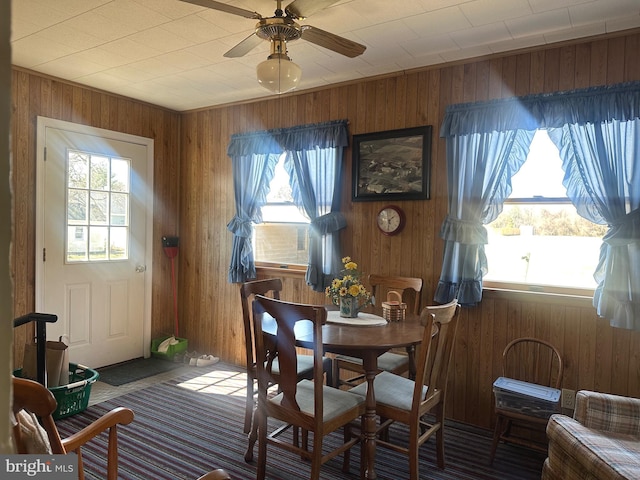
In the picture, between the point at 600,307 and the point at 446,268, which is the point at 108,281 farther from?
the point at 600,307

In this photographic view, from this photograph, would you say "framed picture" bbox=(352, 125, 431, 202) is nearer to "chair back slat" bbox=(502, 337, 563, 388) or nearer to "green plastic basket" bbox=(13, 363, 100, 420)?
"chair back slat" bbox=(502, 337, 563, 388)

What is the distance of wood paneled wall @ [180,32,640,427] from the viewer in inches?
114

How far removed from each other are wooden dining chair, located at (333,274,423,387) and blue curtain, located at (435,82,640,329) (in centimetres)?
20

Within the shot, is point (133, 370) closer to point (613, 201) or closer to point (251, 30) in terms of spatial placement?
point (251, 30)

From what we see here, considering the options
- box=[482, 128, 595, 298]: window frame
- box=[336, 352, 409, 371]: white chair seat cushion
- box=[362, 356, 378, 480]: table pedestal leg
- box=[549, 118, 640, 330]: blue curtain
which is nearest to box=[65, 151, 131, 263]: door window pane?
box=[336, 352, 409, 371]: white chair seat cushion

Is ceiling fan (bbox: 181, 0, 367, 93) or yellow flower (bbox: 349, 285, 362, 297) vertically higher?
ceiling fan (bbox: 181, 0, 367, 93)

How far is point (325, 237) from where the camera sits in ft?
12.7

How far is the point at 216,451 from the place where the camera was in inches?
112

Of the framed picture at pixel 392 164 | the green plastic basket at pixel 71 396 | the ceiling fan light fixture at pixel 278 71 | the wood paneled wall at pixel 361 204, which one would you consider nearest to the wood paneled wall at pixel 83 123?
the wood paneled wall at pixel 361 204

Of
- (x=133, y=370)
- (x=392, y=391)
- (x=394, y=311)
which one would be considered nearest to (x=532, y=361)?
(x=394, y=311)

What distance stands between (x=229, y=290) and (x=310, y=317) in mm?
2651

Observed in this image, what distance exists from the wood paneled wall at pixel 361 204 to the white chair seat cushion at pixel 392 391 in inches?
34.0

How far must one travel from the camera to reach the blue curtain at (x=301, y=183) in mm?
3863

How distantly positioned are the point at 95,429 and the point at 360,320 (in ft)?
5.50
